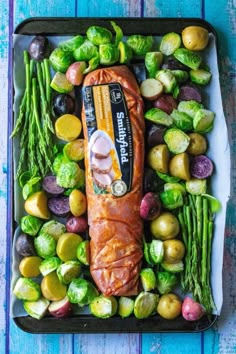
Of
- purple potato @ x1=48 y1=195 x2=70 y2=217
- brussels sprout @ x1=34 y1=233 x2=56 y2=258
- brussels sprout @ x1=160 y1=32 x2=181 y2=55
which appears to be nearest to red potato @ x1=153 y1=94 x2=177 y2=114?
brussels sprout @ x1=160 y1=32 x2=181 y2=55

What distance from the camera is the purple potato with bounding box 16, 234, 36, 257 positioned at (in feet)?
6.29

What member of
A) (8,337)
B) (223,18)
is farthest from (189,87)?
(8,337)

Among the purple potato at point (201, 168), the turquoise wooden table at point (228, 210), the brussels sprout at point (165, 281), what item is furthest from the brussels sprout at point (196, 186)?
the brussels sprout at point (165, 281)

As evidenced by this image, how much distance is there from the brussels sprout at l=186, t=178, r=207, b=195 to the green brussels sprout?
39 centimetres

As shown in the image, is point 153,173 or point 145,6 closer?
point 153,173

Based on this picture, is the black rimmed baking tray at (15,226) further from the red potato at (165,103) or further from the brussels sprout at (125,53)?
A: the red potato at (165,103)

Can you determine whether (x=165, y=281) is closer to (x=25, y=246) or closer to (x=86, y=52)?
(x=25, y=246)

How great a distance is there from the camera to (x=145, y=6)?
209 centimetres

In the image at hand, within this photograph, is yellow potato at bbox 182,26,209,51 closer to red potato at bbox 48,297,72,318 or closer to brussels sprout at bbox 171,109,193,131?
brussels sprout at bbox 171,109,193,131

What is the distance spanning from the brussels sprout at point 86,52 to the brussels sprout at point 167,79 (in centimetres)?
19

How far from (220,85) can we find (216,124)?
0.14 metres

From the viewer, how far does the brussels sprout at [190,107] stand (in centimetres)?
196

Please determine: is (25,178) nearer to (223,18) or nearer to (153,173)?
(153,173)

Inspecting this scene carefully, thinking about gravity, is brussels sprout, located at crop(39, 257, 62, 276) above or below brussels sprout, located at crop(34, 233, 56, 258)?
below
